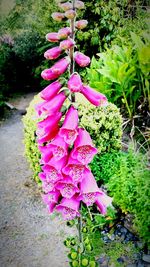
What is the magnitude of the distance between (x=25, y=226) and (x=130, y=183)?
142 cm

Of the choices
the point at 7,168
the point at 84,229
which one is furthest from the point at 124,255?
the point at 7,168

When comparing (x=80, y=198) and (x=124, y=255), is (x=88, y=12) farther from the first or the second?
(x=80, y=198)

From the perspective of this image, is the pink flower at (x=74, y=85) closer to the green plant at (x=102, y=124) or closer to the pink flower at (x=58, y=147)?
the pink flower at (x=58, y=147)

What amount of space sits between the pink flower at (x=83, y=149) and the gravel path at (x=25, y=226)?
1.15 meters

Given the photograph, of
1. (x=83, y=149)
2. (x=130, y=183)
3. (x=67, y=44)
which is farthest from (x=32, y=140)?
(x=67, y=44)

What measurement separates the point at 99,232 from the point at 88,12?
519 centimetres

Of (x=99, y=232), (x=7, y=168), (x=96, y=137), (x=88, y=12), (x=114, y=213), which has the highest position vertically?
(x=88, y=12)

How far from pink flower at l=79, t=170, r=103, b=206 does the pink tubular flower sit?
0.25 meters

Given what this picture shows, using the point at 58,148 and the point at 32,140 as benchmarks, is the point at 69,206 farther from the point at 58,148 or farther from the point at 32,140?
the point at 32,140

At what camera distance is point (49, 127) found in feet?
7.47

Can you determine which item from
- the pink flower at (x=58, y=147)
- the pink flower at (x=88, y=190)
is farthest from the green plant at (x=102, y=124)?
the pink flower at (x=58, y=147)

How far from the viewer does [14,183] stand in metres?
5.09

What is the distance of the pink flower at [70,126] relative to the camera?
2.16m

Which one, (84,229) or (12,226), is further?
(12,226)
